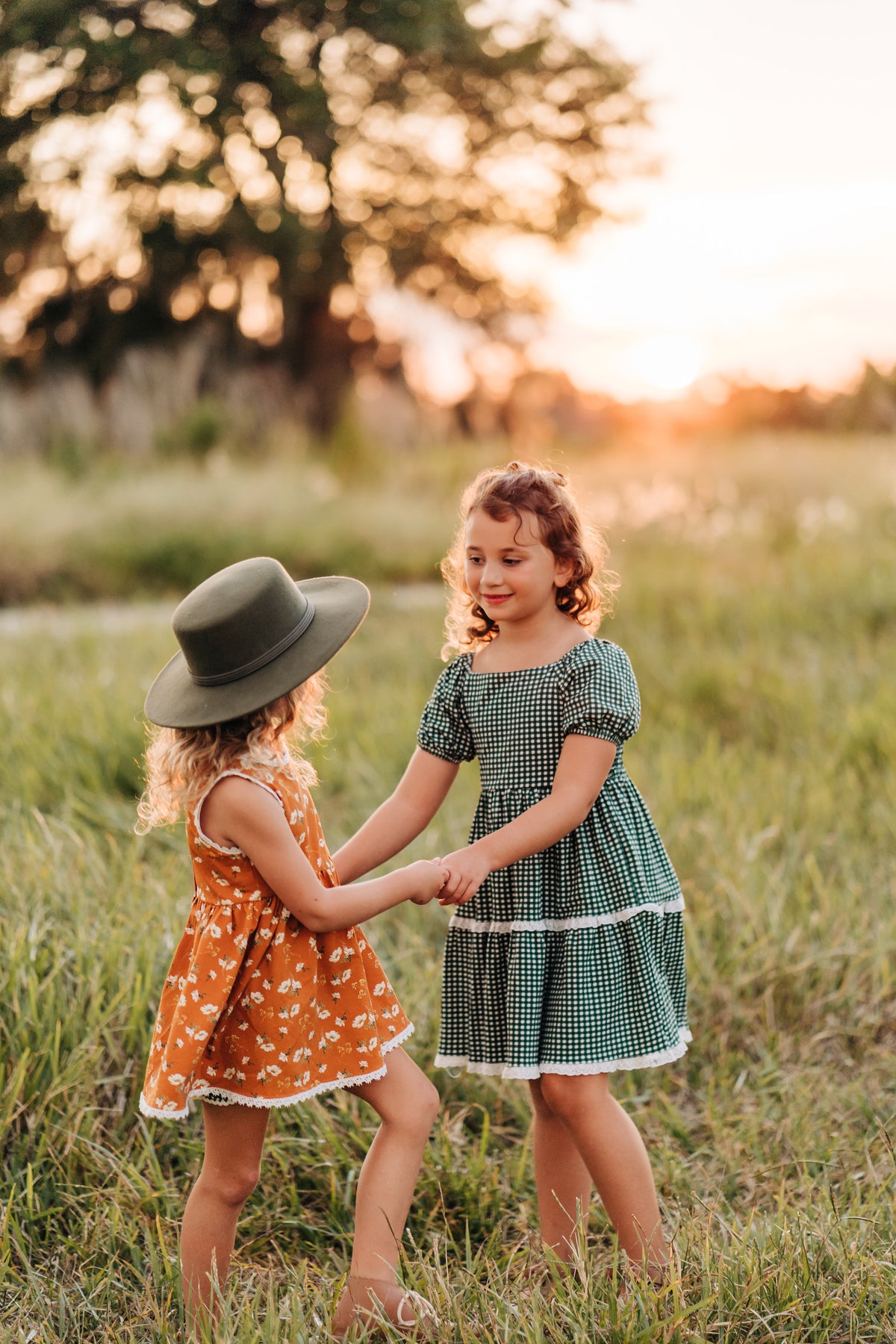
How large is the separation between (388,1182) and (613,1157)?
38 centimetres

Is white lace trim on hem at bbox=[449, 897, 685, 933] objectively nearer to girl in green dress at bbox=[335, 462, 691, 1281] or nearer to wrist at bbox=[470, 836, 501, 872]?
girl in green dress at bbox=[335, 462, 691, 1281]

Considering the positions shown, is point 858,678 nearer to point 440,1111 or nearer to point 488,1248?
point 440,1111

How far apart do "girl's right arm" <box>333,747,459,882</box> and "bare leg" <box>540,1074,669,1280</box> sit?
477 millimetres

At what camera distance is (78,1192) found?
7.73 ft

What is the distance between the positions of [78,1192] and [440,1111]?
2.51 feet

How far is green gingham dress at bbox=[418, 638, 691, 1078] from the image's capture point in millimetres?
2049

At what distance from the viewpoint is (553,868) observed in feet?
6.96

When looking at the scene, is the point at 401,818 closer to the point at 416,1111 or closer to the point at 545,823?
the point at 545,823

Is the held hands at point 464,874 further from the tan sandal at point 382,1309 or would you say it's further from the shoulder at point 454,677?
the tan sandal at point 382,1309

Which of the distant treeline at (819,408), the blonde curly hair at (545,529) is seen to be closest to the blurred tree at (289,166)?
the distant treeline at (819,408)

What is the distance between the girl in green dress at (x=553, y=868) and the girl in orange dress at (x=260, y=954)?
0.63 ft

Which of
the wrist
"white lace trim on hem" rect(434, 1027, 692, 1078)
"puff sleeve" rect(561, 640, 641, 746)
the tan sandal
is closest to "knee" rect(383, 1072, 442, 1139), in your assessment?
"white lace trim on hem" rect(434, 1027, 692, 1078)

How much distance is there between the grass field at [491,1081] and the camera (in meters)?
1.92

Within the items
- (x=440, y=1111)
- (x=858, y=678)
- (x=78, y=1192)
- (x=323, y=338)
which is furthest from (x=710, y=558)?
(x=323, y=338)
